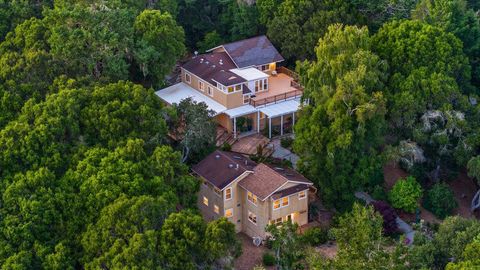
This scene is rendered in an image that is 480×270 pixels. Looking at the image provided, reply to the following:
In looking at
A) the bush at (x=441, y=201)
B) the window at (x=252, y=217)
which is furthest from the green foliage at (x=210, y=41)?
the bush at (x=441, y=201)

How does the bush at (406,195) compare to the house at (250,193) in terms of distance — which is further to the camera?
the bush at (406,195)

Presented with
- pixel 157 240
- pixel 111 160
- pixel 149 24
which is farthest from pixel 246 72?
pixel 157 240

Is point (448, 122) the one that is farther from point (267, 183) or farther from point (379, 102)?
point (267, 183)

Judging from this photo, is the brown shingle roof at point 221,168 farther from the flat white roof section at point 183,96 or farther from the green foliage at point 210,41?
the green foliage at point 210,41

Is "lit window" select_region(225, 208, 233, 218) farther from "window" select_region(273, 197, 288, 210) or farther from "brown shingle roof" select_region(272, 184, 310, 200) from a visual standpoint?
"brown shingle roof" select_region(272, 184, 310, 200)

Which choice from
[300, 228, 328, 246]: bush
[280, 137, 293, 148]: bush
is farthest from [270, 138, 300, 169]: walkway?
→ [300, 228, 328, 246]: bush

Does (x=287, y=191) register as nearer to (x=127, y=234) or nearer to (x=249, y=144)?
(x=249, y=144)

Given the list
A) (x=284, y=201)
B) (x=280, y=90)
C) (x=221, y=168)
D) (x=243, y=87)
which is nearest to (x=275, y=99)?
(x=280, y=90)
